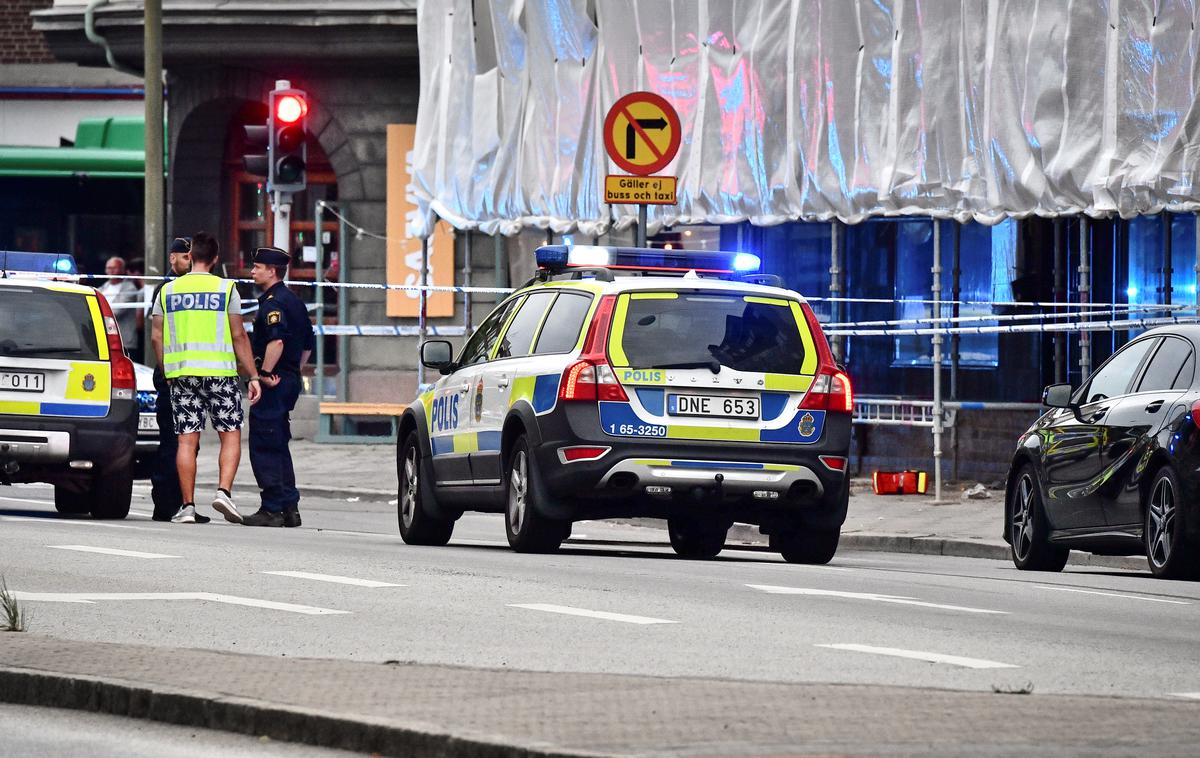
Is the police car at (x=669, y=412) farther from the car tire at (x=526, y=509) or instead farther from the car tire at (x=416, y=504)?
the car tire at (x=416, y=504)

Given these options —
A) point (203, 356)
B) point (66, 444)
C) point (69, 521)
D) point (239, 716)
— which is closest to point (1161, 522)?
point (203, 356)

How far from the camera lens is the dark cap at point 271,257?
16938 millimetres

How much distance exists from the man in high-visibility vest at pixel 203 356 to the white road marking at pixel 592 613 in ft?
21.2

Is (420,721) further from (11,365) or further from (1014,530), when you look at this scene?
(11,365)

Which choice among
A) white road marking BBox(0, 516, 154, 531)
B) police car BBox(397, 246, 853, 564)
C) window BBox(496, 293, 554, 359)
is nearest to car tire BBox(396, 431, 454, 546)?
police car BBox(397, 246, 853, 564)

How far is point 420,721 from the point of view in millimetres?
6613

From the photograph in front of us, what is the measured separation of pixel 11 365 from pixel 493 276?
14.1 metres

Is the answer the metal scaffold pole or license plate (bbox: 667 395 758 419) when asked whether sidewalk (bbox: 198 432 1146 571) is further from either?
license plate (bbox: 667 395 758 419)

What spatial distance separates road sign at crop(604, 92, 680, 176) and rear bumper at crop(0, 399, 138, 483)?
3967 millimetres

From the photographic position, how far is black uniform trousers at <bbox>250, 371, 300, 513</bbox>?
1672 cm

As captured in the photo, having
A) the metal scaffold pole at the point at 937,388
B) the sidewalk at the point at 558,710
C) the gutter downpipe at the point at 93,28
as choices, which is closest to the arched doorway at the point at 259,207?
the gutter downpipe at the point at 93,28

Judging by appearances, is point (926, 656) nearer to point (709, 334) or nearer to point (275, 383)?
point (709, 334)

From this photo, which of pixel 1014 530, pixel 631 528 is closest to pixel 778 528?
pixel 1014 530

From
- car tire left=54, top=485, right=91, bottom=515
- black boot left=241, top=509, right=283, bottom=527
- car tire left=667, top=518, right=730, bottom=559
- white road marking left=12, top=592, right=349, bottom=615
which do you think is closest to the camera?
white road marking left=12, top=592, right=349, bottom=615
